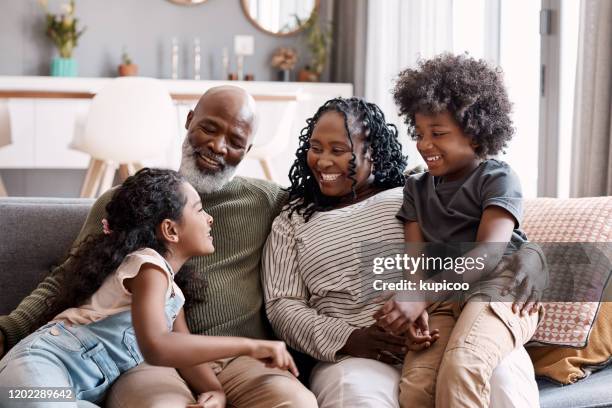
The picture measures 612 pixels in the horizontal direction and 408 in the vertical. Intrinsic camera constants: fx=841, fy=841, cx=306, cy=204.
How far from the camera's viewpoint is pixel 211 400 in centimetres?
155

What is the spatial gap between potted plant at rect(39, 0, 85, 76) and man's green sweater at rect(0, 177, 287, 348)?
3.84m

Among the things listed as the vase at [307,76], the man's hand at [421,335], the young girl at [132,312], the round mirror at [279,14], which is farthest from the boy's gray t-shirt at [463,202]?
the round mirror at [279,14]

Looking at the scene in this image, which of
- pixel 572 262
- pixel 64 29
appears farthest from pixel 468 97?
pixel 64 29

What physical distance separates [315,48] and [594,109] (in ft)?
10.3

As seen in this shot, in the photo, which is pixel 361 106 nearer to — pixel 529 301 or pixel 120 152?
pixel 529 301

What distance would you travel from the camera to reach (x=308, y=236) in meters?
1.87

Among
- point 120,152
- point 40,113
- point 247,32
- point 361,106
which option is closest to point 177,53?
point 247,32

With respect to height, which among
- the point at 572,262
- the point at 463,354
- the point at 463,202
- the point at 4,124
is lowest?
the point at 463,354

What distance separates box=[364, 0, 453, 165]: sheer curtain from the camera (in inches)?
180

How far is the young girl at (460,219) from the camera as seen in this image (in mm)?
1508

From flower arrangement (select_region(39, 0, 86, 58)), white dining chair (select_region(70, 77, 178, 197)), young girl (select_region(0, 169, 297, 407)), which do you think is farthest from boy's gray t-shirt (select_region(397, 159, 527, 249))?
flower arrangement (select_region(39, 0, 86, 58))

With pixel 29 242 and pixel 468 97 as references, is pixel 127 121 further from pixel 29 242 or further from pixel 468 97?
pixel 468 97

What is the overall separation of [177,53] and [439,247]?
14.4ft

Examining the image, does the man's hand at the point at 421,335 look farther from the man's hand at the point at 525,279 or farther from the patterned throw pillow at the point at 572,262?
the patterned throw pillow at the point at 572,262
